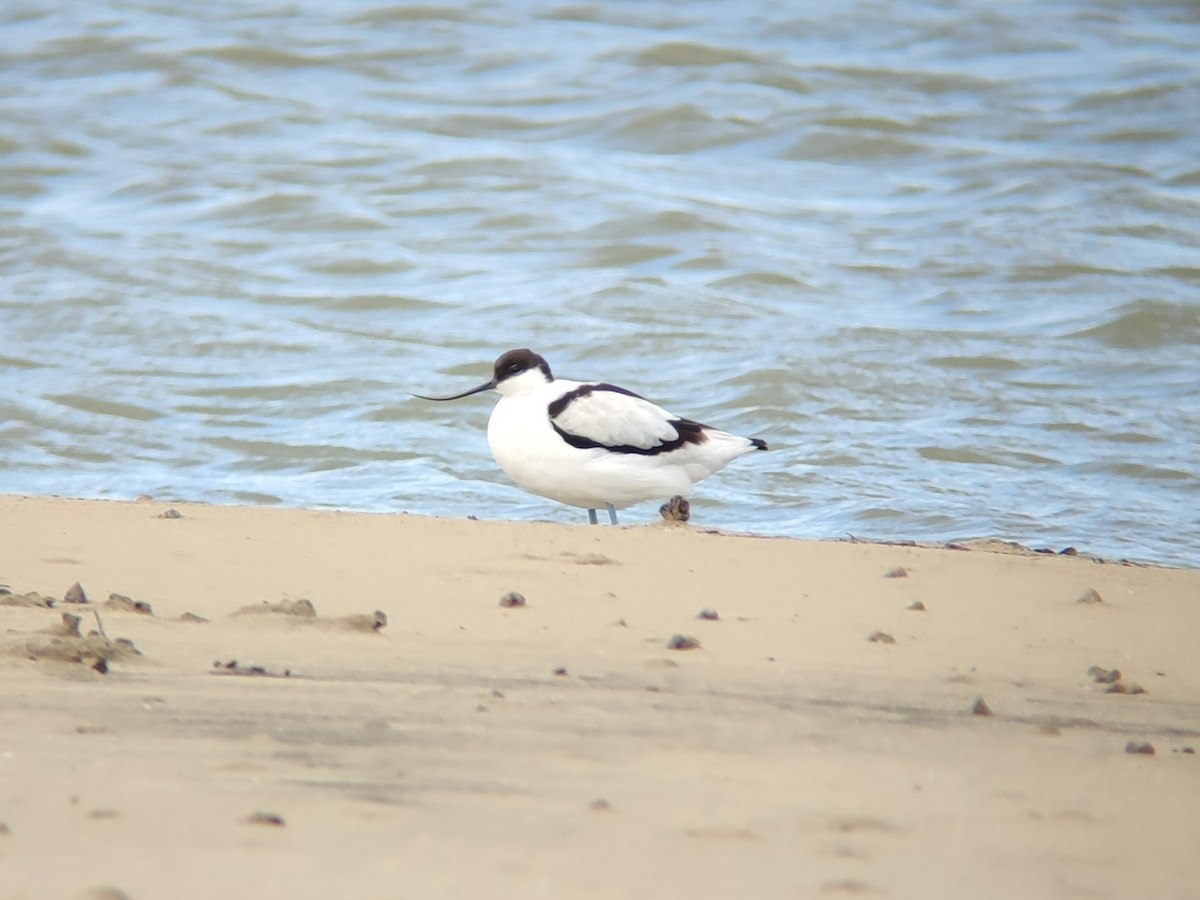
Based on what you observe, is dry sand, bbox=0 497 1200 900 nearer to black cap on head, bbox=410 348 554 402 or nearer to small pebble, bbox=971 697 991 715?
small pebble, bbox=971 697 991 715

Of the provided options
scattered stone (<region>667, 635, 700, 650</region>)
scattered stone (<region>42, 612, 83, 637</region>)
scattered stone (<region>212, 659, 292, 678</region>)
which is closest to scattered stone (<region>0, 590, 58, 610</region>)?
scattered stone (<region>42, 612, 83, 637</region>)

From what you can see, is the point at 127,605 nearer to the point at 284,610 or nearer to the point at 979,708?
the point at 284,610

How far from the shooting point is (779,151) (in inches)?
596

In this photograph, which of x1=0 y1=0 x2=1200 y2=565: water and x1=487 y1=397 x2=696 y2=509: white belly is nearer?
x1=487 y1=397 x2=696 y2=509: white belly

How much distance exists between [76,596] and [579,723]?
171 centimetres

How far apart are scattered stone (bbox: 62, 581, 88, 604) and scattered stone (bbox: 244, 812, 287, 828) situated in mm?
1825

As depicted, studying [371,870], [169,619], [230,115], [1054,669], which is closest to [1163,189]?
[230,115]

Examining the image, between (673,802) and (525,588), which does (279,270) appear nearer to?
(525,588)

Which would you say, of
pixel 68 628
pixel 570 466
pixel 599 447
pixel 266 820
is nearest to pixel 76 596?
pixel 68 628

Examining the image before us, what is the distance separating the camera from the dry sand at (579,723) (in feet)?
8.55

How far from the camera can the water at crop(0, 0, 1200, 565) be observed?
8.37 meters

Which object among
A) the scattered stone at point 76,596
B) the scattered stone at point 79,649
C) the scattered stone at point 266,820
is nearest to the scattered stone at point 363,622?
the scattered stone at point 79,649

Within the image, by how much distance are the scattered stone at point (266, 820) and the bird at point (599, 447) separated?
4098 mm

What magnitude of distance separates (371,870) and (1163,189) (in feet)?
42.1
